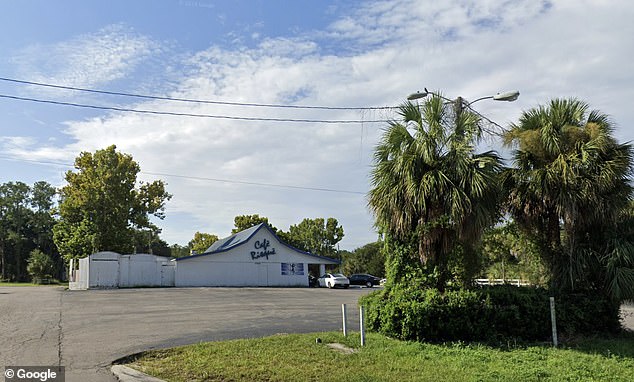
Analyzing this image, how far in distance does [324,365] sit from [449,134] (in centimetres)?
610

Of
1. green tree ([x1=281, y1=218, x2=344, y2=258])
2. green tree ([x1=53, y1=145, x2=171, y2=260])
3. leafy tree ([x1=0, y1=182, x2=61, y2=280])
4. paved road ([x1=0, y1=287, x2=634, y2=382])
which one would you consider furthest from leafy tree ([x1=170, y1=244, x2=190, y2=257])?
paved road ([x1=0, y1=287, x2=634, y2=382])

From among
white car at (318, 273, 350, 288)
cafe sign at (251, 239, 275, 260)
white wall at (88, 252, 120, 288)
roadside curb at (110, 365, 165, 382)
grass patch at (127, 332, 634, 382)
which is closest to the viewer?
roadside curb at (110, 365, 165, 382)

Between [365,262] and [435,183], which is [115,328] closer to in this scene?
[435,183]

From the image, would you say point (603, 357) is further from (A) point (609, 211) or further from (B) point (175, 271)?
(B) point (175, 271)

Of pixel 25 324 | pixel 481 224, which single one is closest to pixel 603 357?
pixel 481 224

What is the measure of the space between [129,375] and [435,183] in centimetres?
690

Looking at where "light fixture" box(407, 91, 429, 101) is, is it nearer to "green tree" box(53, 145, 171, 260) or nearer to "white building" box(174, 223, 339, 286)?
"white building" box(174, 223, 339, 286)

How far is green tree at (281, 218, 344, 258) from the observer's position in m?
71.2

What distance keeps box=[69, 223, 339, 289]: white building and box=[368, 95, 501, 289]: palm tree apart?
106ft

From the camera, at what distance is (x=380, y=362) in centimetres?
860

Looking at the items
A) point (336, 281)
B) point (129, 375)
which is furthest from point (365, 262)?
point (129, 375)

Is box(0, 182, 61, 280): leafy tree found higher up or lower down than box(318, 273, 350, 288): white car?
higher up

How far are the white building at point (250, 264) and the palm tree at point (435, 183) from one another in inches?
1289

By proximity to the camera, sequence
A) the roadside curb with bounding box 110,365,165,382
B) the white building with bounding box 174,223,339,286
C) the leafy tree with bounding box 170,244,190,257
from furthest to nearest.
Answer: the leafy tree with bounding box 170,244,190,257 < the white building with bounding box 174,223,339,286 < the roadside curb with bounding box 110,365,165,382
